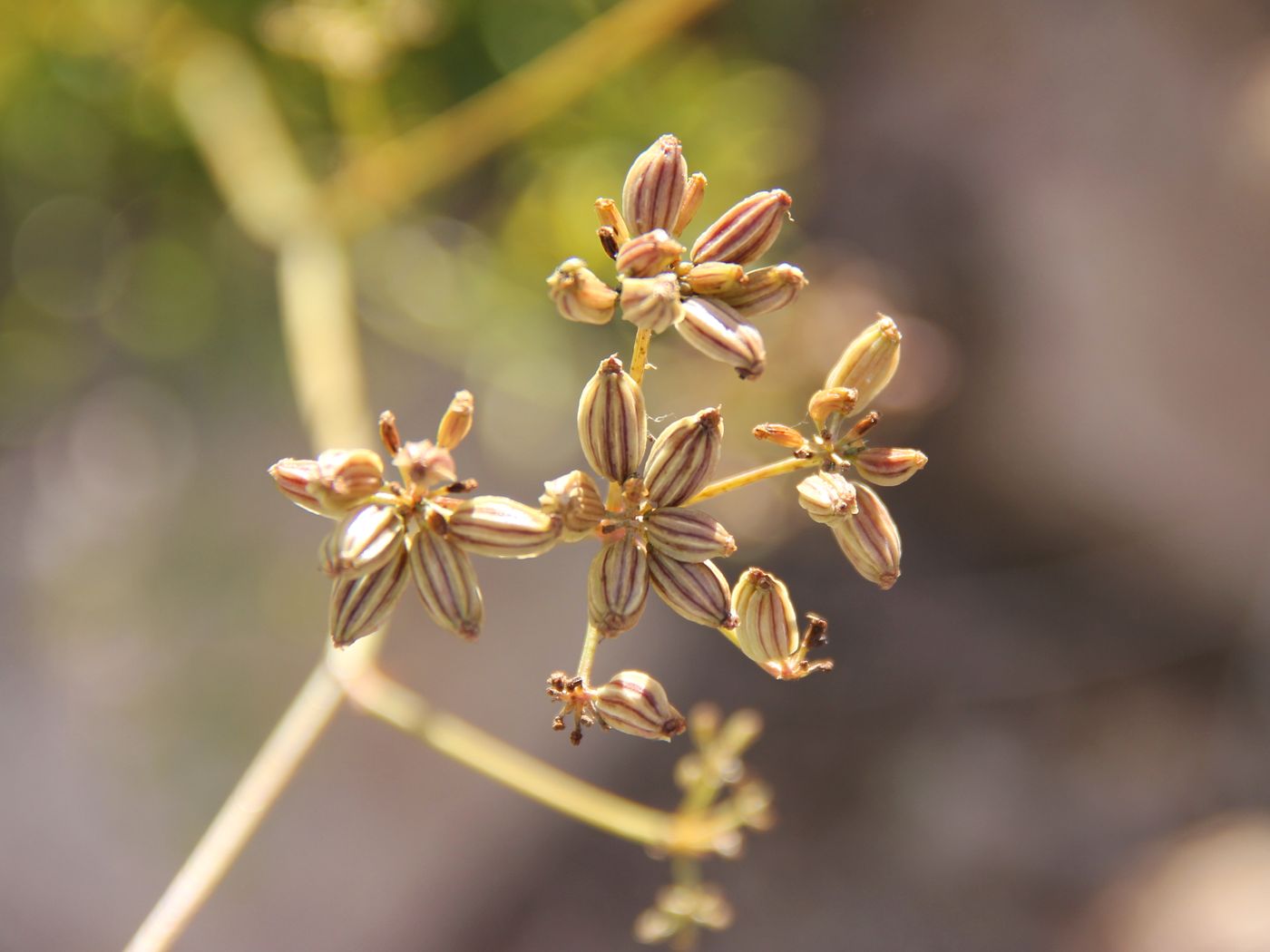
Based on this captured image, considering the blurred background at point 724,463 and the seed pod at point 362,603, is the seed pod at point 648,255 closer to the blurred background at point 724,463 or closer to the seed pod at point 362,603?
the seed pod at point 362,603

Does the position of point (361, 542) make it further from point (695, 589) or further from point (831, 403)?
point (831, 403)

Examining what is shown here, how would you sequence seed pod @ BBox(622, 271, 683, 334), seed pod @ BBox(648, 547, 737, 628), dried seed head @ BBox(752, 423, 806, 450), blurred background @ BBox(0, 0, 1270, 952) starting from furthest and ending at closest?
blurred background @ BBox(0, 0, 1270, 952) < dried seed head @ BBox(752, 423, 806, 450) < seed pod @ BBox(648, 547, 737, 628) < seed pod @ BBox(622, 271, 683, 334)

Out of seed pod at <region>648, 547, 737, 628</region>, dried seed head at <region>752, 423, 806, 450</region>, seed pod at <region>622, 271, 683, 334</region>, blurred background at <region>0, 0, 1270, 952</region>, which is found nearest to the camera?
seed pod at <region>622, 271, 683, 334</region>

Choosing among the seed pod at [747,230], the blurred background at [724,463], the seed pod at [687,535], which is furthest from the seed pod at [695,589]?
the blurred background at [724,463]

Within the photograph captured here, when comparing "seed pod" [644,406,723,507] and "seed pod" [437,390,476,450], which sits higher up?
"seed pod" [644,406,723,507]

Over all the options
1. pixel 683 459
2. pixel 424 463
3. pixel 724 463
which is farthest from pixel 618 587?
pixel 724 463

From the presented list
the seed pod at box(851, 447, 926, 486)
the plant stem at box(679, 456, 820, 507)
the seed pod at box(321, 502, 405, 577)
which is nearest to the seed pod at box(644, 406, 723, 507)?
the plant stem at box(679, 456, 820, 507)

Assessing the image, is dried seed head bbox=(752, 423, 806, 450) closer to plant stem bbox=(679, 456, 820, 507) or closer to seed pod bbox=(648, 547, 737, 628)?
plant stem bbox=(679, 456, 820, 507)
